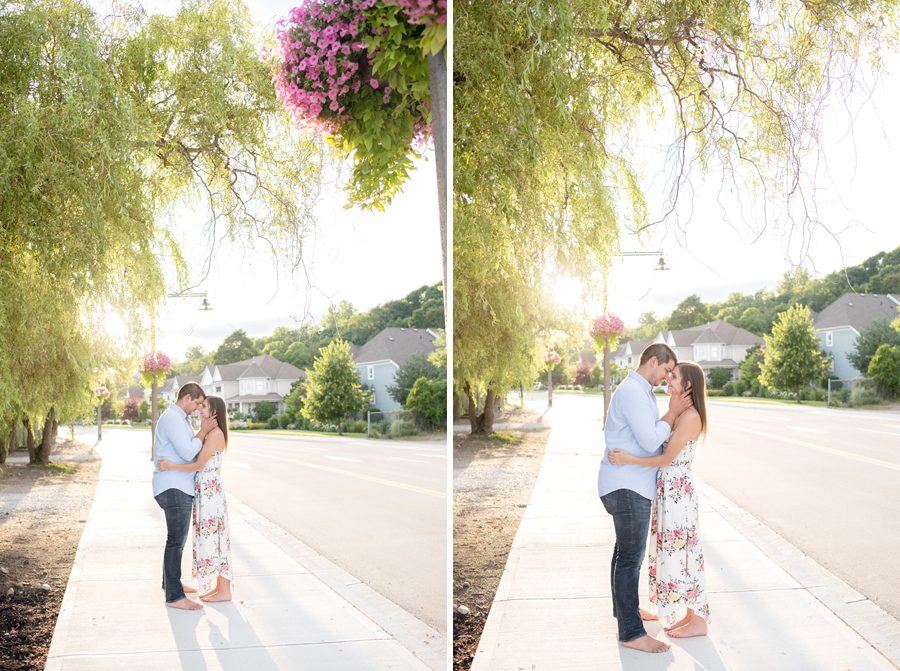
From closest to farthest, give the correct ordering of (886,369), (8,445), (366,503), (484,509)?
1. (886,369)
2. (8,445)
3. (366,503)
4. (484,509)

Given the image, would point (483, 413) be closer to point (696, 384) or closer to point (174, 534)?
point (696, 384)

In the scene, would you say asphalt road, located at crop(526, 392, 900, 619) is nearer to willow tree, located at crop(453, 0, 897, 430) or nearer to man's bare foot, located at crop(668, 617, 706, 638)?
man's bare foot, located at crop(668, 617, 706, 638)

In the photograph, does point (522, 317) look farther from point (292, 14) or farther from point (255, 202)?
point (292, 14)

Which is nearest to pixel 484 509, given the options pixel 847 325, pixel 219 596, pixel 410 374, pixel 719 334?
pixel 410 374

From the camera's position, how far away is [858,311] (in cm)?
265

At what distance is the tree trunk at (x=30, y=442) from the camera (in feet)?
9.22

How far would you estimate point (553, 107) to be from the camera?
8.75ft

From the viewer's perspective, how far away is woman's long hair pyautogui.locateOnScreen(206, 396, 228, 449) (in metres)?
2.76

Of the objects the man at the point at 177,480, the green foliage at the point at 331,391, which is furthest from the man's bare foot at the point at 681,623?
the man at the point at 177,480

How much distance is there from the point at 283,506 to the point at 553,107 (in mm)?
1940

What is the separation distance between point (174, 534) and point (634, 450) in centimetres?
178

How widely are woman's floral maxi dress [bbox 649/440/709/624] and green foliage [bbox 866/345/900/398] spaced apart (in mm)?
A: 830

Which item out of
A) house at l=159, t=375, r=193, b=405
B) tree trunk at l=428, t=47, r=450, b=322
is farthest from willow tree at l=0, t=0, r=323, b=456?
tree trunk at l=428, t=47, r=450, b=322

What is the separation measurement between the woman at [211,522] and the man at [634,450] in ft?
4.82
